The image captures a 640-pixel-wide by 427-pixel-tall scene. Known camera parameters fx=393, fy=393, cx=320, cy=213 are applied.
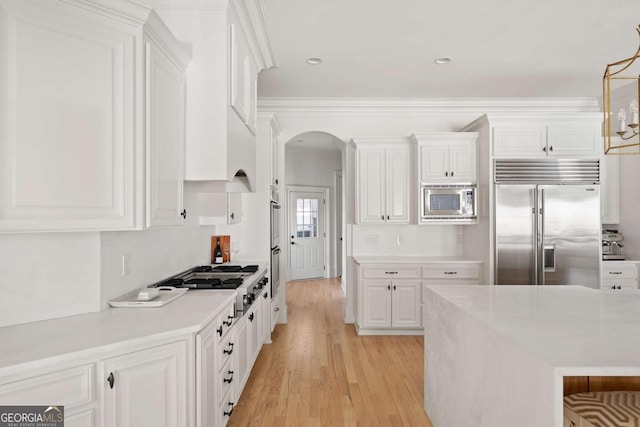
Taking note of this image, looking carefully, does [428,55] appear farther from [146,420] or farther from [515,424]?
[146,420]

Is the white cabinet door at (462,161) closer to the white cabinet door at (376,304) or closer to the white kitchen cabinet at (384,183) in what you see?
the white kitchen cabinet at (384,183)

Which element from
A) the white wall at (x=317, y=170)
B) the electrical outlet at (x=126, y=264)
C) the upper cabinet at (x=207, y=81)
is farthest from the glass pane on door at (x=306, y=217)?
the electrical outlet at (x=126, y=264)

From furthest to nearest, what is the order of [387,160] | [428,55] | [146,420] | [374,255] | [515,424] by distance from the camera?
[374,255] → [387,160] → [428,55] → [146,420] → [515,424]

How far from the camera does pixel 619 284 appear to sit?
14.1 ft

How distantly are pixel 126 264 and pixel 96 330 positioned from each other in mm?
654

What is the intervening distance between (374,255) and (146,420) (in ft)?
12.2

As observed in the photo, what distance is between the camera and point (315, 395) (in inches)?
118

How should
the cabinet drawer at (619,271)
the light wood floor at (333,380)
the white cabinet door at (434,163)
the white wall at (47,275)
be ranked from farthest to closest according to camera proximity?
the white cabinet door at (434,163) < the cabinet drawer at (619,271) < the light wood floor at (333,380) < the white wall at (47,275)

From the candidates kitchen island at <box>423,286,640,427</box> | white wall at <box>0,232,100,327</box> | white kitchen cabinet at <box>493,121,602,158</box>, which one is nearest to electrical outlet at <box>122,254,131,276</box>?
white wall at <box>0,232,100,327</box>

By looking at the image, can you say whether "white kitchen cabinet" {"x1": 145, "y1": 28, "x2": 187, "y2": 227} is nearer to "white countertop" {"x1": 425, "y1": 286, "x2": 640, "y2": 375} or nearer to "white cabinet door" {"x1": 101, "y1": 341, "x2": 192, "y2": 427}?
"white cabinet door" {"x1": 101, "y1": 341, "x2": 192, "y2": 427}

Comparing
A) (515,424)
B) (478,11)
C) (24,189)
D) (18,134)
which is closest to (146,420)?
(24,189)

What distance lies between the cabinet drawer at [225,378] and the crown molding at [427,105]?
347 cm

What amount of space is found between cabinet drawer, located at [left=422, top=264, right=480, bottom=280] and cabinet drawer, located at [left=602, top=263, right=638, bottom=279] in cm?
135

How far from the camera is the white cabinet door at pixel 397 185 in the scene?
4750 millimetres
